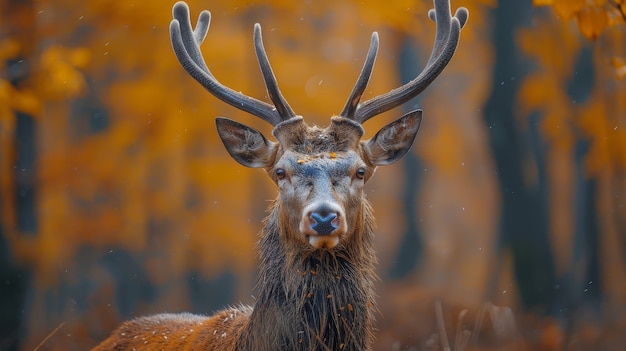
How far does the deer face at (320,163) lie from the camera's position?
436 cm

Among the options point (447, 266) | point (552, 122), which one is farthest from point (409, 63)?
point (447, 266)

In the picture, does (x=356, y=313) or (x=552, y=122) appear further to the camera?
(x=552, y=122)

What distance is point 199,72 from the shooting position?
5.21 metres

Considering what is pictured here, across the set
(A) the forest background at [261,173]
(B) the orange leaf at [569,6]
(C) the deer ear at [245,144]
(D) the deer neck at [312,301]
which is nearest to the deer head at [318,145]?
(C) the deer ear at [245,144]

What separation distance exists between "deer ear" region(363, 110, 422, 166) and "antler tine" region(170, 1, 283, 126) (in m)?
0.57

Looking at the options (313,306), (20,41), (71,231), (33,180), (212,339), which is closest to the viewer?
(313,306)

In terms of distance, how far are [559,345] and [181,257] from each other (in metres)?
8.54

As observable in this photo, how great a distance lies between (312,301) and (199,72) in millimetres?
1531

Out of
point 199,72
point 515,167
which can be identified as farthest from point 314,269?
point 515,167

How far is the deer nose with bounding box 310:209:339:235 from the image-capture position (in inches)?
170

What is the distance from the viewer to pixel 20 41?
36.4 feet

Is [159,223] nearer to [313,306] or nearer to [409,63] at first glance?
[409,63]

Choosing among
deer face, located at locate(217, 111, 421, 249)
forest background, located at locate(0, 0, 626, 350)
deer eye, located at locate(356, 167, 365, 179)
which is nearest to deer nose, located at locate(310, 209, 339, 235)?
deer face, located at locate(217, 111, 421, 249)

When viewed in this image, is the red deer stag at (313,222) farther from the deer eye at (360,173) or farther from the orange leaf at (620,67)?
the orange leaf at (620,67)
